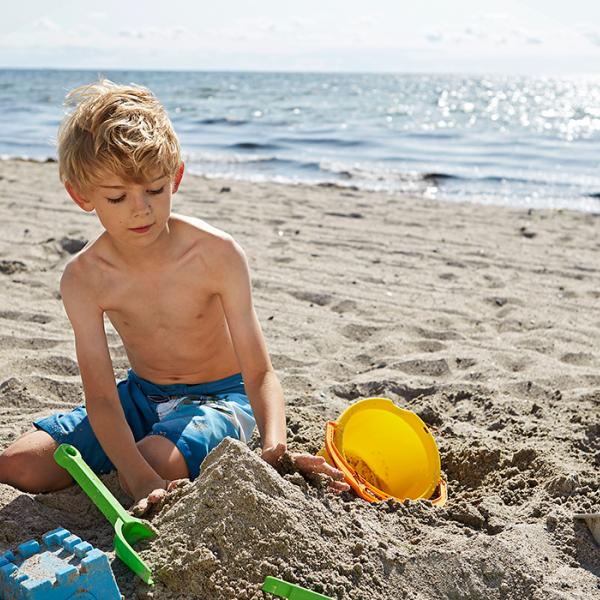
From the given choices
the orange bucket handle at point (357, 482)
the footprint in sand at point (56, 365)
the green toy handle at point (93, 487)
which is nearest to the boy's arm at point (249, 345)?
the orange bucket handle at point (357, 482)

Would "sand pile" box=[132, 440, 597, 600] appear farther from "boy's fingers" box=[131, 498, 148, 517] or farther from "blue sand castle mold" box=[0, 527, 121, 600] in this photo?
"blue sand castle mold" box=[0, 527, 121, 600]

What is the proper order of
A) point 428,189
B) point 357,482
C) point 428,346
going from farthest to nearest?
point 428,189, point 428,346, point 357,482

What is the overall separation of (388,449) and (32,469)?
1.02 m

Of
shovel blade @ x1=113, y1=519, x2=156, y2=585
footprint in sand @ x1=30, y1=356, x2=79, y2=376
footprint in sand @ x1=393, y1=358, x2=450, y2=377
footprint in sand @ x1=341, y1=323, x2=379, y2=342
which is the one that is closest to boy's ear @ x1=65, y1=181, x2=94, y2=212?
shovel blade @ x1=113, y1=519, x2=156, y2=585

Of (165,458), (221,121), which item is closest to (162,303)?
(165,458)

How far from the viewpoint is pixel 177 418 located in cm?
239

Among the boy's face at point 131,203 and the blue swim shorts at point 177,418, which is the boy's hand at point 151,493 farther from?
the boy's face at point 131,203

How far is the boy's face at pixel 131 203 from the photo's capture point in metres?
2.16

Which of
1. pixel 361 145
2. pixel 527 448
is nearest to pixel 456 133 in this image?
pixel 361 145

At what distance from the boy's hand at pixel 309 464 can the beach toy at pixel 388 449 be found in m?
0.24

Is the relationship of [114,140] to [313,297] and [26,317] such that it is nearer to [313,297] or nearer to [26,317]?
[26,317]

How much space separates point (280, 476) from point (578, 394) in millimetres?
1529

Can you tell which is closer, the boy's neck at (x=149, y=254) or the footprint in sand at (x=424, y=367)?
the boy's neck at (x=149, y=254)

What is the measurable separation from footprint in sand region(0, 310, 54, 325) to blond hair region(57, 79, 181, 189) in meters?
1.54
